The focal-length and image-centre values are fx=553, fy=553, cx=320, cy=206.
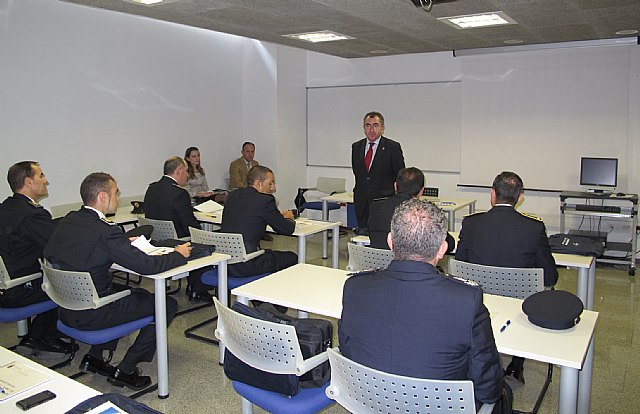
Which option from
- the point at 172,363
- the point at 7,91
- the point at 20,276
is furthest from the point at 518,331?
the point at 7,91

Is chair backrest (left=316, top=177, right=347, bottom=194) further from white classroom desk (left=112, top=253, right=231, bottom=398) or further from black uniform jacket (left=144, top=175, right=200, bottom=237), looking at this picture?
white classroom desk (left=112, top=253, right=231, bottom=398)

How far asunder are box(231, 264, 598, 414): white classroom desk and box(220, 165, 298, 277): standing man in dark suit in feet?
3.26

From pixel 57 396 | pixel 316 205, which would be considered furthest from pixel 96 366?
pixel 316 205

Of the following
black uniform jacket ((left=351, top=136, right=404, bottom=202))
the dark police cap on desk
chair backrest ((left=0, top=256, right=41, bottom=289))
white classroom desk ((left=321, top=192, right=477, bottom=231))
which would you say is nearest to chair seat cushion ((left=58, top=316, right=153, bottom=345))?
chair backrest ((left=0, top=256, right=41, bottom=289))

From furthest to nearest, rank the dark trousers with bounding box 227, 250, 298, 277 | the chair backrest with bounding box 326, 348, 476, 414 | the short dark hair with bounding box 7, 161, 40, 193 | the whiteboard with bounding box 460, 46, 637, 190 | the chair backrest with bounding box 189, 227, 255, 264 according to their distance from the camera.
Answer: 1. the whiteboard with bounding box 460, 46, 637, 190
2. the dark trousers with bounding box 227, 250, 298, 277
3. the chair backrest with bounding box 189, 227, 255, 264
4. the short dark hair with bounding box 7, 161, 40, 193
5. the chair backrest with bounding box 326, 348, 476, 414

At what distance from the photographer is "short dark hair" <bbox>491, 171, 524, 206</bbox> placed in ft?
10.9

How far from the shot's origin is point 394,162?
5805 mm

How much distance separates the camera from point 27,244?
3.83 meters

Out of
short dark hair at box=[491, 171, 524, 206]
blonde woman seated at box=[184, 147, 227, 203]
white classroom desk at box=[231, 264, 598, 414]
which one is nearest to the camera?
white classroom desk at box=[231, 264, 598, 414]

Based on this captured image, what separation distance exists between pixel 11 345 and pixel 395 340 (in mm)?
3593

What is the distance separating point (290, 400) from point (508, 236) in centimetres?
167

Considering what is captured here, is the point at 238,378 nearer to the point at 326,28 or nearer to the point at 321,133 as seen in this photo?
the point at 326,28

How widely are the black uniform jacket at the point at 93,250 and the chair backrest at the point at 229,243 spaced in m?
0.88

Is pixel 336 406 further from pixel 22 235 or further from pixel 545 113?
pixel 545 113
